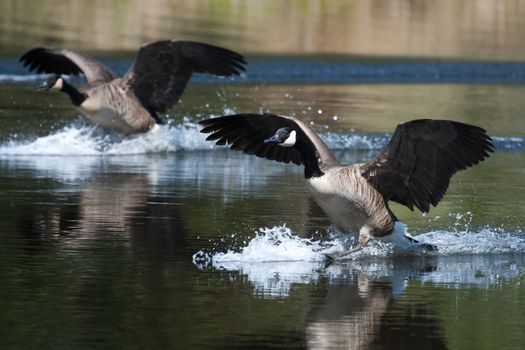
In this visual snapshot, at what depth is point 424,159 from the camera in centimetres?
1120

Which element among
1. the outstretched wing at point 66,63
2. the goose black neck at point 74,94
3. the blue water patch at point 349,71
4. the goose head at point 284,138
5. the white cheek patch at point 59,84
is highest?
the blue water patch at point 349,71

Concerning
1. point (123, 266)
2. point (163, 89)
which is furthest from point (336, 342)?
point (163, 89)

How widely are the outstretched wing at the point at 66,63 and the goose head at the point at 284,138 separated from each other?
8349 millimetres

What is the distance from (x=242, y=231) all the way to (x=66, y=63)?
841 cm

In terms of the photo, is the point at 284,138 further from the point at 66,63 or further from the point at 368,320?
the point at 66,63

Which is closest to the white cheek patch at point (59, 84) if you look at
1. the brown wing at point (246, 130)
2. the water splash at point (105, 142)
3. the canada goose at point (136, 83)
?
the canada goose at point (136, 83)

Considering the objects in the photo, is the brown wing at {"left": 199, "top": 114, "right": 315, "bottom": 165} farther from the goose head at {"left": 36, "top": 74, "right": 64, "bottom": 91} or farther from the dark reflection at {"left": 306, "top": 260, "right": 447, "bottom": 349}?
the goose head at {"left": 36, "top": 74, "right": 64, "bottom": 91}

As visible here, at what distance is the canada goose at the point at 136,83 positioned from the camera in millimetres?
17844

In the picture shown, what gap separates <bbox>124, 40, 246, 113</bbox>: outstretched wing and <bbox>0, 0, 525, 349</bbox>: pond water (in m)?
0.65

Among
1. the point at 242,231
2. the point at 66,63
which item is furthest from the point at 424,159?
the point at 66,63

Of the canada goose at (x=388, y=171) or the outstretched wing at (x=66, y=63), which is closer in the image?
the canada goose at (x=388, y=171)

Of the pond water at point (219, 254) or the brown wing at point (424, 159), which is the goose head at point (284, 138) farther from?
the pond water at point (219, 254)

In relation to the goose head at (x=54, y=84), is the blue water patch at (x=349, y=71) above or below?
above

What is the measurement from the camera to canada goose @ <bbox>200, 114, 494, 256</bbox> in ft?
35.6
